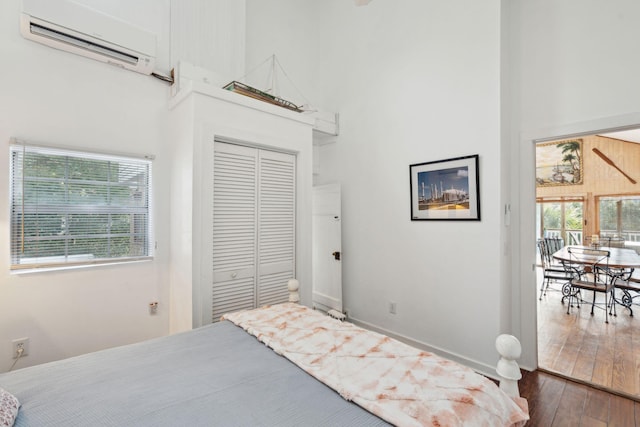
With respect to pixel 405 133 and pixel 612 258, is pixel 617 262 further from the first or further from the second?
pixel 405 133

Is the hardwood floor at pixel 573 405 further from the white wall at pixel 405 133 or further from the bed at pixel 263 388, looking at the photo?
the bed at pixel 263 388

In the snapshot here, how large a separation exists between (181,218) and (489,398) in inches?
92.1

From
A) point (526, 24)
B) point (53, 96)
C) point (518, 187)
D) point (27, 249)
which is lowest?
point (27, 249)

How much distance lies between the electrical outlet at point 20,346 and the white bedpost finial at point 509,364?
9.61 feet

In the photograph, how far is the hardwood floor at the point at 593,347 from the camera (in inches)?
96.6

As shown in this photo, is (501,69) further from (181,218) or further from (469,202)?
(181,218)

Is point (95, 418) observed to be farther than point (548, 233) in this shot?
No

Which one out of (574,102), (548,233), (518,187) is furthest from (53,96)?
(548,233)

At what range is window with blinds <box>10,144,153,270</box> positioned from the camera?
2.09 metres

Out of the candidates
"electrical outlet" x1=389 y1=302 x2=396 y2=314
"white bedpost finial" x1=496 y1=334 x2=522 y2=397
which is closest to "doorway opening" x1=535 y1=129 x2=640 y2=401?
"electrical outlet" x1=389 y1=302 x2=396 y2=314

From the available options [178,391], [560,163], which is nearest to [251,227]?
[178,391]

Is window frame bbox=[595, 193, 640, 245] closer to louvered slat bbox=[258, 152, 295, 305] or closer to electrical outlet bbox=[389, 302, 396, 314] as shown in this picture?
electrical outlet bbox=[389, 302, 396, 314]

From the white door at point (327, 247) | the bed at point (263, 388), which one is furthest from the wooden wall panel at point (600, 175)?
the bed at point (263, 388)

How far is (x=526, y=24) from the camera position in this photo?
8.77ft
